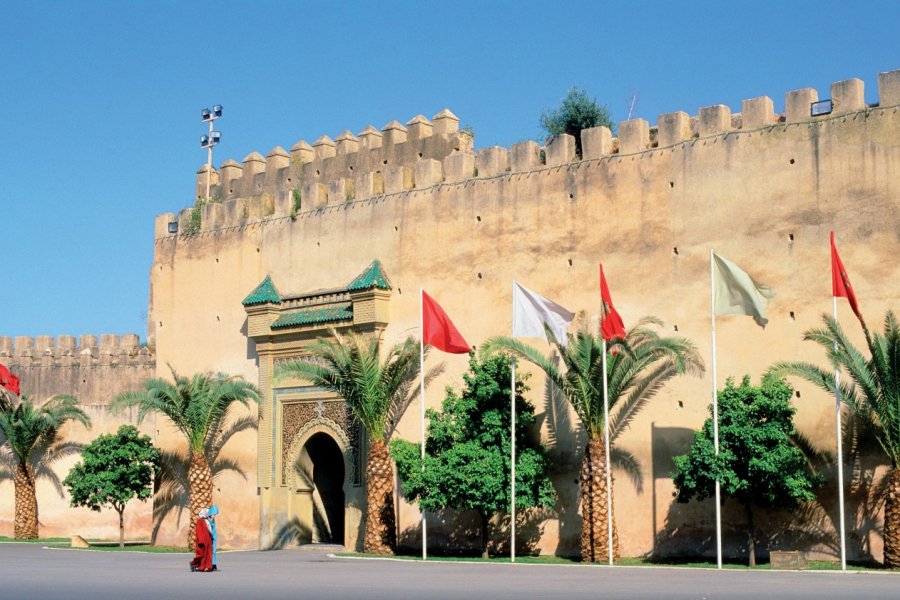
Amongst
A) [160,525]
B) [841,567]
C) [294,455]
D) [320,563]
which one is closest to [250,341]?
[294,455]

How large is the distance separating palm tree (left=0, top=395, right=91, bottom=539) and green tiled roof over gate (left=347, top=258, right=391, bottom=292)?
9278mm

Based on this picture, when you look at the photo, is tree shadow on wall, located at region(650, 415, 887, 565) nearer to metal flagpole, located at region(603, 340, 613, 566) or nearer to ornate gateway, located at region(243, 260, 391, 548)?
metal flagpole, located at region(603, 340, 613, 566)

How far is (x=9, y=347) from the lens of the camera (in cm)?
3088

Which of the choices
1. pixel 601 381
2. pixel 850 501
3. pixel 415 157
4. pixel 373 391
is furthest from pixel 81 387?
pixel 850 501

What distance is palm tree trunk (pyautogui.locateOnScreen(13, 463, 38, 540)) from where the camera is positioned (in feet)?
89.1

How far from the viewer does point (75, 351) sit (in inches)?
1192

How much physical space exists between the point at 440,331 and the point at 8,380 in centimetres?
1305

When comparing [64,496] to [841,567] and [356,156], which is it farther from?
[841,567]

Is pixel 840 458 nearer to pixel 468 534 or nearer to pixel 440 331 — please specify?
pixel 440 331

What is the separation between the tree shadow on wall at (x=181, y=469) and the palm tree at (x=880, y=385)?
38.7ft

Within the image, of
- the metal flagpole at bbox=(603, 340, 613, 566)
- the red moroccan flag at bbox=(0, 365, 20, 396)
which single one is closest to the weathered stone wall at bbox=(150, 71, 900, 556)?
the metal flagpole at bbox=(603, 340, 613, 566)

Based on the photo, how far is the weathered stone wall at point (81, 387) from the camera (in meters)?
28.1

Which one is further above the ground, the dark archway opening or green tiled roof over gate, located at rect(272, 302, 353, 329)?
green tiled roof over gate, located at rect(272, 302, 353, 329)

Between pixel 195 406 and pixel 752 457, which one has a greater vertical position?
pixel 195 406
